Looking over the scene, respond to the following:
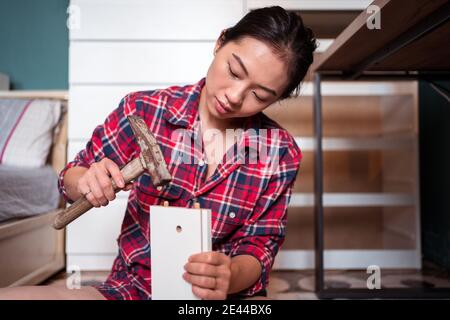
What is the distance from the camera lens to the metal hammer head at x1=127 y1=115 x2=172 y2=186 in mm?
516

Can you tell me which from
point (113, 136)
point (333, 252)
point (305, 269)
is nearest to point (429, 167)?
point (333, 252)

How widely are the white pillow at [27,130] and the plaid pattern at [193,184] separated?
85 cm

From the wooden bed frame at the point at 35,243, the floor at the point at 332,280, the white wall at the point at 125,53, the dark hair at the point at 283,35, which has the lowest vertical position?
the floor at the point at 332,280

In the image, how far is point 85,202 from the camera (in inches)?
22.9

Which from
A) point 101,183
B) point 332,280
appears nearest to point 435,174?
point 332,280

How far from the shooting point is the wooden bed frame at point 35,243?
1.18m

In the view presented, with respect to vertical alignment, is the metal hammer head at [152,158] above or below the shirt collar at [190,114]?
below

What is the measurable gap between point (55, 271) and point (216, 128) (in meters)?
1.02

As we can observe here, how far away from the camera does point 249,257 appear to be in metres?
0.68

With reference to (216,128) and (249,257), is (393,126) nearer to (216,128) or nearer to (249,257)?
(216,128)

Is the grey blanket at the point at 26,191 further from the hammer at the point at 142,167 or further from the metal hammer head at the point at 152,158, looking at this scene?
the metal hammer head at the point at 152,158

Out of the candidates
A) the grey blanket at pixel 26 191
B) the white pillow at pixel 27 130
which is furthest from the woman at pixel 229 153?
the white pillow at pixel 27 130

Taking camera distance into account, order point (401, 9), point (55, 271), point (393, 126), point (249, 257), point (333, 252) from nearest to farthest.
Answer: point (249, 257) → point (401, 9) → point (55, 271) → point (333, 252) → point (393, 126)

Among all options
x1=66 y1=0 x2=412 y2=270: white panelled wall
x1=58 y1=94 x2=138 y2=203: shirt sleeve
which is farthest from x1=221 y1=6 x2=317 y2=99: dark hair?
x1=66 y1=0 x2=412 y2=270: white panelled wall
